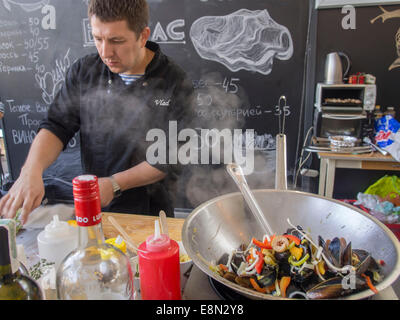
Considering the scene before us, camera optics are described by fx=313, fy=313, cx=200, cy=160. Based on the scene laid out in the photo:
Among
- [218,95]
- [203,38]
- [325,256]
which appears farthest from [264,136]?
[325,256]

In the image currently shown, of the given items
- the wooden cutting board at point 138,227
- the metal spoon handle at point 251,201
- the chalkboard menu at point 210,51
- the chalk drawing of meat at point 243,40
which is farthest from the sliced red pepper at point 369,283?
the chalk drawing of meat at point 243,40

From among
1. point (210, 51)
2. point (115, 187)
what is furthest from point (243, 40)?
point (115, 187)

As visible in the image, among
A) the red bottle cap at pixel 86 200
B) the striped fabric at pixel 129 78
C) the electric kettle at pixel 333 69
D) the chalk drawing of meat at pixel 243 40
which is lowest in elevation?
the red bottle cap at pixel 86 200

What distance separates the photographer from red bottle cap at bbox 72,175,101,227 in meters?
0.53

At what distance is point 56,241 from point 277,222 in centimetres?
66

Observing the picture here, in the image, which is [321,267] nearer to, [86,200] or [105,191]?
[86,200]

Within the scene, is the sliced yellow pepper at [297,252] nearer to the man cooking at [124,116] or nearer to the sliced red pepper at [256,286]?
the sliced red pepper at [256,286]

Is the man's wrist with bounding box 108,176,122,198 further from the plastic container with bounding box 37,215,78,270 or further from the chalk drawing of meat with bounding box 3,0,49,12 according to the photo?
the chalk drawing of meat with bounding box 3,0,49,12

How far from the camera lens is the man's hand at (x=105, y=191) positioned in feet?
4.74

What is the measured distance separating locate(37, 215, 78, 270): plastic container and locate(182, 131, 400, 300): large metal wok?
0.32m

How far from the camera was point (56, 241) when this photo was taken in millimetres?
836

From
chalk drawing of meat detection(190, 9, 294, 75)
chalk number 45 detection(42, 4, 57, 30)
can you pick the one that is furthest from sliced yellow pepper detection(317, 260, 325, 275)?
chalk number 45 detection(42, 4, 57, 30)

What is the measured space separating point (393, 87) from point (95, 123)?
3.00 m

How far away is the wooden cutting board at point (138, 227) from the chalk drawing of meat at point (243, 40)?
2.46 meters
